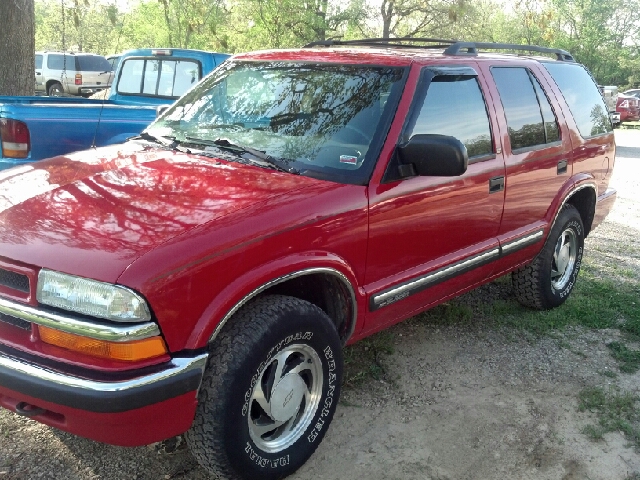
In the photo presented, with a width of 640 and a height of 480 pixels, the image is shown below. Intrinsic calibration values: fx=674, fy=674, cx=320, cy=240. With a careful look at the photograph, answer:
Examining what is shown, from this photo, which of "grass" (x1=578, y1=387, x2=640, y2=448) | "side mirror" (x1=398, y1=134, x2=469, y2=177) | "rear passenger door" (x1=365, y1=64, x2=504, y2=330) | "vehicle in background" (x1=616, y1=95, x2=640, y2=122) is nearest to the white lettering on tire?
"rear passenger door" (x1=365, y1=64, x2=504, y2=330)

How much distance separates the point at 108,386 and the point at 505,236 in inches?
111

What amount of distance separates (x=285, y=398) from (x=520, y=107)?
259 centimetres

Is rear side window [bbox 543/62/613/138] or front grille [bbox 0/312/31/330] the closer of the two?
front grille [bbox 0/312/31/330]

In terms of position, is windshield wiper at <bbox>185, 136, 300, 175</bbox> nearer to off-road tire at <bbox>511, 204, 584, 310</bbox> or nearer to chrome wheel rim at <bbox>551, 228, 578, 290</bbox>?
off-road tire at <bbox>511, 204, 584, 310</bbox>

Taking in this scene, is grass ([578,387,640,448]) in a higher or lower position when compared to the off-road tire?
lower

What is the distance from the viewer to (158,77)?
321 inches

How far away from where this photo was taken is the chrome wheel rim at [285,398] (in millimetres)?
2904

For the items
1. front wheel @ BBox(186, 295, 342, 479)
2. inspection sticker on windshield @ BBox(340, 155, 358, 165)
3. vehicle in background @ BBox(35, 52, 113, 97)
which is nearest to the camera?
front wheel @ BBox(186, 295, 342, 479)

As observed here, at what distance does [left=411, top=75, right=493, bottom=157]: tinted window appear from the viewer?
3.65 meters

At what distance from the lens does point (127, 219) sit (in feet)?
8.80

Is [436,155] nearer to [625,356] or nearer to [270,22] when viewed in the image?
[625,356]

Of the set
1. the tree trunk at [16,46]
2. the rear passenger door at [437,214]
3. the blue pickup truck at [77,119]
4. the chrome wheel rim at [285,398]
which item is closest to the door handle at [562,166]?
the rear passenger door at [437,214]

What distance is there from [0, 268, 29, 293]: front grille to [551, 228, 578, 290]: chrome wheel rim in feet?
12.8

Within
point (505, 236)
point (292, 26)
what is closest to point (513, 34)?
point (292, 26)
